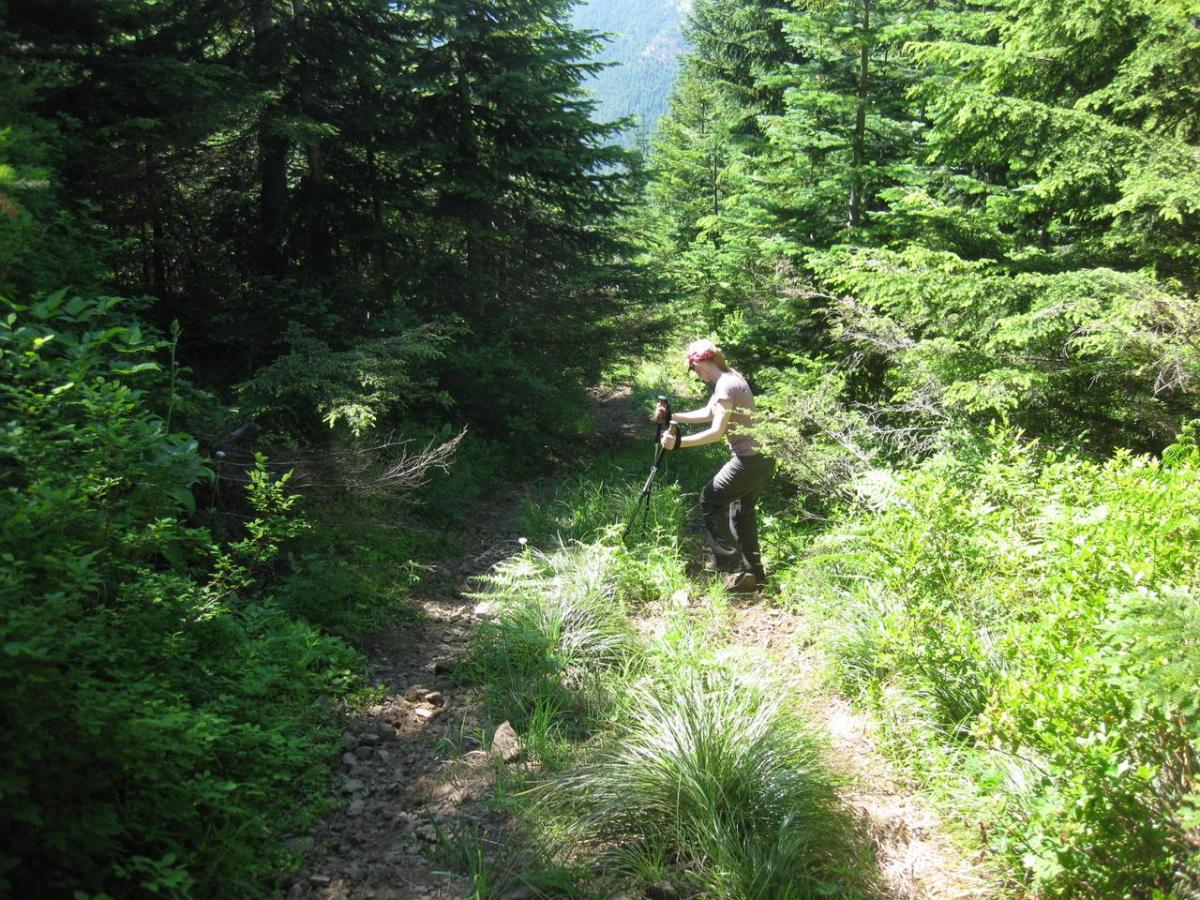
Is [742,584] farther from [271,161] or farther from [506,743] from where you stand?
Answer: [271,161]

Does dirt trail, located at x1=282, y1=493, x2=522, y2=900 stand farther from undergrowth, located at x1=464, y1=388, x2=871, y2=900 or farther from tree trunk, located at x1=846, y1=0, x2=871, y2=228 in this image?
tree trunk, located at x1=846, y1=0, x2=871, y2=228

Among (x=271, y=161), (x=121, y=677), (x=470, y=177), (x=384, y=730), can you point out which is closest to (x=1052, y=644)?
(x=384, y=730)

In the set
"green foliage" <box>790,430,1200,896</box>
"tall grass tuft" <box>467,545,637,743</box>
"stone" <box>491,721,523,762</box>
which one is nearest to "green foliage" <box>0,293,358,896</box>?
"stone" <box>491,721,523,762</box>

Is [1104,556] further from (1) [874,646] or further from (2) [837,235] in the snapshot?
(2) [837,235]

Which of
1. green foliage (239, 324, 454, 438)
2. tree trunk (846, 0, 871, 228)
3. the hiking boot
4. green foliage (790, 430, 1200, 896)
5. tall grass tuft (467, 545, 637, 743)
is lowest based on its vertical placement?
the hiking boot

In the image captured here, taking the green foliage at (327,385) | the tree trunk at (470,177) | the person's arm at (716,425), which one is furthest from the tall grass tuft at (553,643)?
the tree trunk at (470,177)

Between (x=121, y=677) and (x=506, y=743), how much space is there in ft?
6.45

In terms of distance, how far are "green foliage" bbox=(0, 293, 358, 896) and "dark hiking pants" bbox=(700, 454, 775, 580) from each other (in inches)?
138

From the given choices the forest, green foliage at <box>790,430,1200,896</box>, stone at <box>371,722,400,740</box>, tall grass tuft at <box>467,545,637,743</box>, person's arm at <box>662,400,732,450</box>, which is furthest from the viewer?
person's arm at <box>662,400,732,450</box>

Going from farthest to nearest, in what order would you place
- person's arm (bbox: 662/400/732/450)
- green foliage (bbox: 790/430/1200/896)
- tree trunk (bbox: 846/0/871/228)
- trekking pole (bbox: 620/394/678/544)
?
tree trunk (bbox: 846/0/871/228) → trekking pole (bbox: 620/394/678/544) → person's arm (bbox: 662/400/732/450) → green foliage (bbox: 790/430/1200/896)

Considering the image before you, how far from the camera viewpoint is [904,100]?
846cm

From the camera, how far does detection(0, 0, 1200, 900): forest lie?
283cm

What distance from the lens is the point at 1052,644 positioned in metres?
3.22

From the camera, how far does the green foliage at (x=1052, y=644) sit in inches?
98.7
